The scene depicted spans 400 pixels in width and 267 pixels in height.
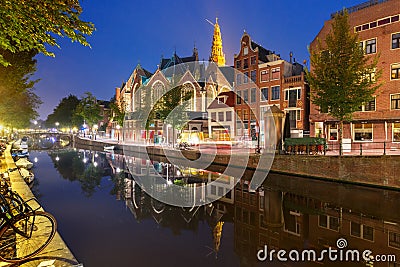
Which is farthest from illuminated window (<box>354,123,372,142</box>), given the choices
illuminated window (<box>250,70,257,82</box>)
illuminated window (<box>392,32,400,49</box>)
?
illuminated window (<box>250,70,257,82</box>)

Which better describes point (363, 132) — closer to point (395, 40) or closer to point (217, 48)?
point (395, 40)

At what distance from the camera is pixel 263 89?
1506 inches

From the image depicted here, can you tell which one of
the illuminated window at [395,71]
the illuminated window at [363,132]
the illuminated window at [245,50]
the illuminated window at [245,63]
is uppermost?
the illuminated window at [245,50]

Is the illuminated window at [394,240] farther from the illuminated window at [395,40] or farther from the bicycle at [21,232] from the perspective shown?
the illuminated window at [395,40]

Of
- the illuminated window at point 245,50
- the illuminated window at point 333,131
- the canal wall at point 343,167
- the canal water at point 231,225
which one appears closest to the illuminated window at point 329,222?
Result: the canal water at point 231,225

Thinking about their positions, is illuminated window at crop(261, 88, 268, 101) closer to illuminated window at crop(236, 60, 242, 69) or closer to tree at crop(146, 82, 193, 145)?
illuminated window at crop(236, 60, 242, 69)

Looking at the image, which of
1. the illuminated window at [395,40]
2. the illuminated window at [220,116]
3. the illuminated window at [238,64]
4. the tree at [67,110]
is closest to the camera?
the illuminated window at [395,40]

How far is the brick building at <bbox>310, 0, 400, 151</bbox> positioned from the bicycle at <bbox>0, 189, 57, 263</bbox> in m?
24.9

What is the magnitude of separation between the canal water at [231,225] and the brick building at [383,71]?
12.2 m

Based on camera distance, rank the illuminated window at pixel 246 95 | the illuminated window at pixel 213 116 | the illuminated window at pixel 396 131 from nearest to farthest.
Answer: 1. the illuminated window at pixel 396 131
2. the illuminated window at pixel 246 95
3. the illuminated window at pixel 213 116

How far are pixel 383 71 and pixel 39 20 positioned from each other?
29.8 meters

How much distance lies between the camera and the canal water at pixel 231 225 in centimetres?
795

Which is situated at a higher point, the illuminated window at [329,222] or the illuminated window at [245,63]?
the illuminated window at [245,63]

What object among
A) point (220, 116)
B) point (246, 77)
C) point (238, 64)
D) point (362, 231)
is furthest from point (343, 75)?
point (220, 116)
